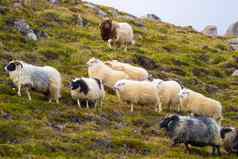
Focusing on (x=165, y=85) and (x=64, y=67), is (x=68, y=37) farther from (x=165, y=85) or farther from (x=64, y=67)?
(x=165, y=85)

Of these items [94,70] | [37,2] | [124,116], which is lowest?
[124,116]

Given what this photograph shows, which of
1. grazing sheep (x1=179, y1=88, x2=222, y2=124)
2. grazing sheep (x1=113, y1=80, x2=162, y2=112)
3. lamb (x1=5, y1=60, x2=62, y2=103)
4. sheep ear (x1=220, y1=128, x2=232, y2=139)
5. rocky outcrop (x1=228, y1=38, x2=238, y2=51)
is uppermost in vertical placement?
rocky outcrop (x1=228, y1=38, x2=238, y2=51)

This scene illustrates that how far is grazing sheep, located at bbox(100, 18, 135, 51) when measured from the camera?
40406 mm

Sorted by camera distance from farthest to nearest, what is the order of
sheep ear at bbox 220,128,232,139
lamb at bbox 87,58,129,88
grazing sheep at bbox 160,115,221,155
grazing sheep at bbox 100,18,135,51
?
grazing sheep at bbox 100,18,135,51, lamb at bbox 87,58,129,88, sheep ear at bbox 220,128,232,139, grazing sheep at bbox 160,115,221,155

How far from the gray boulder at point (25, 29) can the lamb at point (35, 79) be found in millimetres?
14838

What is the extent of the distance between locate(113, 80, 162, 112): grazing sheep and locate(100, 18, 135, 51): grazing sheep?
13.9m

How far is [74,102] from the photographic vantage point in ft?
82.5

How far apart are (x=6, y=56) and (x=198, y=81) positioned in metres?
14.2

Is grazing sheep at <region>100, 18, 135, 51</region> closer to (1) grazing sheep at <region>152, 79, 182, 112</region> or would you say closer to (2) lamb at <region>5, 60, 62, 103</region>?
(1) grazing sheep at <region>152, 79, 182, 112</region>

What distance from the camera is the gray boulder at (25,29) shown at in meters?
38.8

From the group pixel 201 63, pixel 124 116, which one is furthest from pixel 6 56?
pixel 201 63

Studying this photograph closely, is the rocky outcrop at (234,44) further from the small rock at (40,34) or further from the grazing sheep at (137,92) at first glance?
the grazing sheep at (137,92)

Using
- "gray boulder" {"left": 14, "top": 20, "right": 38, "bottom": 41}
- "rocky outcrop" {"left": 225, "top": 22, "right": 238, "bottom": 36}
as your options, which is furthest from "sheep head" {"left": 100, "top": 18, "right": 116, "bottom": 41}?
"rocky outcrop" {"left": 225, "top": 22, "right": 238, "bottom": 36}

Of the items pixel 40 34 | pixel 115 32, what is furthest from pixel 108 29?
pixel 40 34
